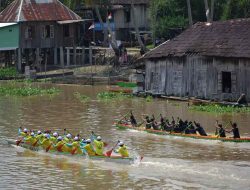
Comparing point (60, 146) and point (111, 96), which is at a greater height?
point (111, 96)

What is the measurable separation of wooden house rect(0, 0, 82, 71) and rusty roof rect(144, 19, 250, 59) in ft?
57.2

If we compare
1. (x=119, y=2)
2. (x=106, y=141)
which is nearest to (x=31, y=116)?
(x=106, y=141)

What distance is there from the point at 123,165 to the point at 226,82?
16.7 metres

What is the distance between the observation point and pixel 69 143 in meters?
30.5

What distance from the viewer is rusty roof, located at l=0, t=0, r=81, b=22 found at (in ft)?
199

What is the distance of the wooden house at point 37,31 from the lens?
60344 millimetres

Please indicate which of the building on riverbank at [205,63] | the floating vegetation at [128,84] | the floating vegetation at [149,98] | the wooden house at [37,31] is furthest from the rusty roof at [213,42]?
the wooden house at [37,31]

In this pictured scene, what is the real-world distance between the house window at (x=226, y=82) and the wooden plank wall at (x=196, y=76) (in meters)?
0.21

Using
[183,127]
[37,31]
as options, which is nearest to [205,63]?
[183,127]

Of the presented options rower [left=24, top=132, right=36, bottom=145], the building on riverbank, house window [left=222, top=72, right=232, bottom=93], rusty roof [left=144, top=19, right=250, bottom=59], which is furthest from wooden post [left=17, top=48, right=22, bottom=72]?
rower [left=24, top=132, right=36, bottom=145]

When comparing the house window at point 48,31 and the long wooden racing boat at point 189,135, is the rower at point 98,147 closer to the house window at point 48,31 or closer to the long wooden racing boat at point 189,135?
the long wooden racing boat at point 189,135

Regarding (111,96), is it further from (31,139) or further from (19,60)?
(19,60)

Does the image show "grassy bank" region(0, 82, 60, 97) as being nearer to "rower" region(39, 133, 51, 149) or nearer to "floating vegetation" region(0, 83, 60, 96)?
"floating vegetation" region(0, 83, 60, 96)

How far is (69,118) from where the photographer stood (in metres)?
39.8
